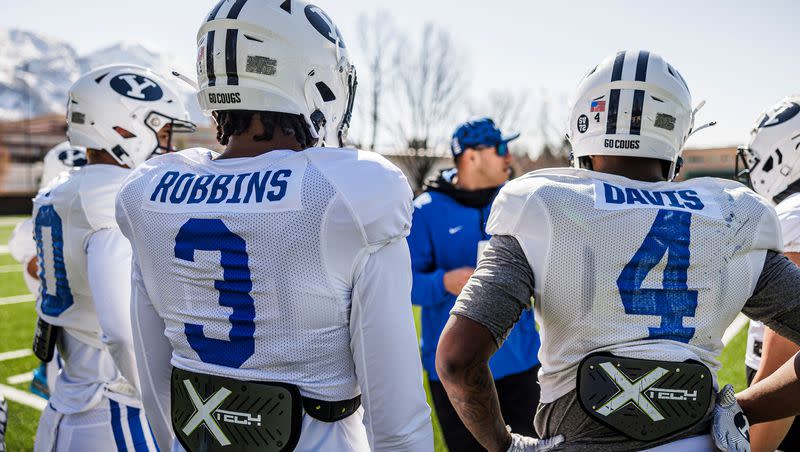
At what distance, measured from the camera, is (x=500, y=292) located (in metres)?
1.57

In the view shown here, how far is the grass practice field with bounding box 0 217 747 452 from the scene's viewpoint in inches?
193

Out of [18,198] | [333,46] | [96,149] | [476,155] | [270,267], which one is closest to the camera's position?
[270,267]

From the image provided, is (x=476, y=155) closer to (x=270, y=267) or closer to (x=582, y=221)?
(x=582, y=221)

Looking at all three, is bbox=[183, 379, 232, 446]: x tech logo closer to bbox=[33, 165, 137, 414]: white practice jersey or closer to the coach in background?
bbox=[33, 165, 137, 414]: white practice jersey

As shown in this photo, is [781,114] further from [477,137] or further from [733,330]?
[733,330]

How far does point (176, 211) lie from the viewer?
4.88ft

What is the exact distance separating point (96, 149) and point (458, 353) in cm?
217

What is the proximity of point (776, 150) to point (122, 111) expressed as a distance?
332cm

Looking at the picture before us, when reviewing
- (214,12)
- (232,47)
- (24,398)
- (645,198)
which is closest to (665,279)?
(645,198)

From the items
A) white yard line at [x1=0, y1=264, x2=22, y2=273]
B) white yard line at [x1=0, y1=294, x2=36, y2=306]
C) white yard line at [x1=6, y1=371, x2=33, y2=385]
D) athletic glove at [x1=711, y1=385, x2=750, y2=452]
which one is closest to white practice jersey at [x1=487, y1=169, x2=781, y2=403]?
athletic glove at [x1=711, y1=385, x2=750, y2=452]

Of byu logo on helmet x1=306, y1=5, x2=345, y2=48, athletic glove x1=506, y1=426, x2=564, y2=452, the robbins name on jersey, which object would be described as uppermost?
byu logo on helmet x1=306, y1=5, x2=345, y2=48

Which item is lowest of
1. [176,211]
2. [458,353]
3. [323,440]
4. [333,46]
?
[323,440]

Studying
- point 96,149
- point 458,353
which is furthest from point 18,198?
point 458,353

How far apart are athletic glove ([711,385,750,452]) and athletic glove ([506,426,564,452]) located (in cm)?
41
